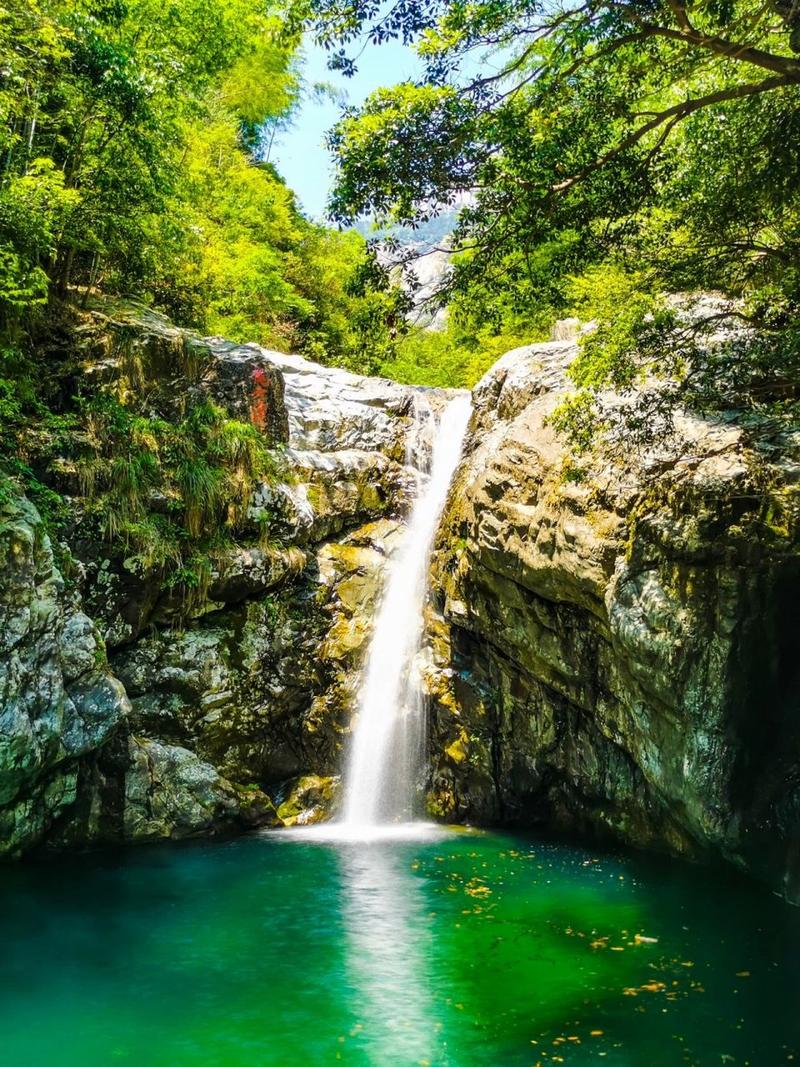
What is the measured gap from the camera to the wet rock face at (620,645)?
8.98 meters

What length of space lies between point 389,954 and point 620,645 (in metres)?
4.45

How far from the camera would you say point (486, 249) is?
802cm

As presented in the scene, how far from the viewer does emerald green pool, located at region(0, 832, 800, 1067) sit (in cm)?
622

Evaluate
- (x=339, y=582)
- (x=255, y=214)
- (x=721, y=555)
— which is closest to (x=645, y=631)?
(x=721, y=555)

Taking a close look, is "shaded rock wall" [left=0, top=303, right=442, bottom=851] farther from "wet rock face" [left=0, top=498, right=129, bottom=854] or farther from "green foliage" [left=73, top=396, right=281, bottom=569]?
"green foliage" [left=73, top=396, right=281, bottom=569]

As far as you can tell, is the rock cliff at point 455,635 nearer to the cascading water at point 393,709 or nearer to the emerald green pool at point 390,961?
the cascading water at point 393,709

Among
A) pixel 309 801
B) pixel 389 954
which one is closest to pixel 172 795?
pixel 309 801

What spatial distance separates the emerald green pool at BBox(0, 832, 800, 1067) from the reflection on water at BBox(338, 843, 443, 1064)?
0.08 ft

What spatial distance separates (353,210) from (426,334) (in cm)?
2396

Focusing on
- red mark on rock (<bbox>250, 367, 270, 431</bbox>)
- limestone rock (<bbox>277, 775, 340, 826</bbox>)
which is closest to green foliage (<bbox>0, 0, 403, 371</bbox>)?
red mark on rock (<bbox>250, 367, 270, 431</bbox>)

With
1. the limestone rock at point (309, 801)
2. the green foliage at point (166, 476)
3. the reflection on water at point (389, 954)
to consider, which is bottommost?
the reflection on water at point (389, 954)

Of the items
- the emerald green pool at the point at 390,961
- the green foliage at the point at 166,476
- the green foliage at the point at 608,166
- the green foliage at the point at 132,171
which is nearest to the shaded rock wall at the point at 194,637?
the green foliage at the point at 166,476

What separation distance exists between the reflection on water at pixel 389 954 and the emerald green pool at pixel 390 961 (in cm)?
3

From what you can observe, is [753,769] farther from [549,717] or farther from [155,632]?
[155,632]
